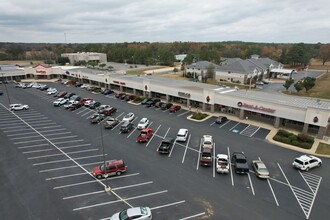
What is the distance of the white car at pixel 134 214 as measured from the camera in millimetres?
18031

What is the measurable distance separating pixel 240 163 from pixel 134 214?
14137 mm

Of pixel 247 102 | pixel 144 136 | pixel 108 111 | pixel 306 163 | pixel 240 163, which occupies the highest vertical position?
Result: pixel 247 102

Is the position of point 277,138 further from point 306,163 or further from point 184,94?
point 184,94

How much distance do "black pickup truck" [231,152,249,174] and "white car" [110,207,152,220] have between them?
38.6 ft

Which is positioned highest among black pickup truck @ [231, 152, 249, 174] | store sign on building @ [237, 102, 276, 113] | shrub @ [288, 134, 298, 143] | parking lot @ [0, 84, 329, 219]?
store sign on building @ [237, 102, 276, 113]

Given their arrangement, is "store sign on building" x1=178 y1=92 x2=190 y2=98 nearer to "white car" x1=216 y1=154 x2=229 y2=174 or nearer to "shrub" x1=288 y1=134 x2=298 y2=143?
"shrub" x1=288 y1=134 x2=298 y2=143

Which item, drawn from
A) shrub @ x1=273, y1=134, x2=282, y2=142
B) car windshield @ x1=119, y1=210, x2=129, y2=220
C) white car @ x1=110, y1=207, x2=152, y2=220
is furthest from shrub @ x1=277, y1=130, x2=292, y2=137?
car windshield @ x1=119, y1=210, x2=129, y2=220

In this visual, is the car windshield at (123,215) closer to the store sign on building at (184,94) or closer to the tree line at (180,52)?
the store sign on building at (184,94)

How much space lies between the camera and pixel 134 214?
18125 millimetres

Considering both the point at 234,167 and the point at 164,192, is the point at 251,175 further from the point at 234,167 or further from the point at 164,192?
the point at 164,192

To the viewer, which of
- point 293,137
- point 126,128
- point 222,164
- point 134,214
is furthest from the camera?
point 126,128

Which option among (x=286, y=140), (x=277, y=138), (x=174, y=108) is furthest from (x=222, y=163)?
(x=174, y=108)

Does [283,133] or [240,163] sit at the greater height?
[283,133]

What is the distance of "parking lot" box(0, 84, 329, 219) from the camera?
20.1 m
